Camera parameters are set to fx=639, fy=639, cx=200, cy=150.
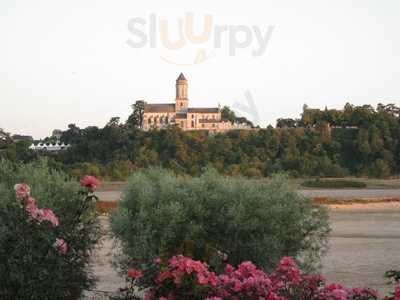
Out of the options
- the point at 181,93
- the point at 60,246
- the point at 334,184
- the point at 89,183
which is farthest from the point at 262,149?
the point at 60,246

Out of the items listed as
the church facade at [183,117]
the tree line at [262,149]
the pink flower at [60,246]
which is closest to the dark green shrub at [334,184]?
the tree line at [262,149]

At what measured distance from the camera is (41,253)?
6.59 meters

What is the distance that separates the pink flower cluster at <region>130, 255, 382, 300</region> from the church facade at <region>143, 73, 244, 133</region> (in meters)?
104

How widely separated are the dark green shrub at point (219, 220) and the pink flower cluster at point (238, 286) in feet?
7.92

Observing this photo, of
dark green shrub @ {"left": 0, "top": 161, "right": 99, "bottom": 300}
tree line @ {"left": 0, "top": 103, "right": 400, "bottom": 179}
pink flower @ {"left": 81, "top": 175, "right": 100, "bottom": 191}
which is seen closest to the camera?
dark green shrub @ {"left": 0, "top": 161, "right": 99, "bottom": 300}

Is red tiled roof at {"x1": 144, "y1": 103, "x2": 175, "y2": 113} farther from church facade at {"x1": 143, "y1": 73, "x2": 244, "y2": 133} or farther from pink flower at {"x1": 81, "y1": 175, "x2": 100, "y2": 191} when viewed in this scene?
pink flower at {"x1": 81, "y1": 175, "x2": 100, "y2": 191}

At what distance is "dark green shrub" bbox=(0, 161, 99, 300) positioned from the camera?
256 inches

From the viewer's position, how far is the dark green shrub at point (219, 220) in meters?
8.87

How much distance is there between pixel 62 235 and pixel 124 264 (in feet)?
6.74

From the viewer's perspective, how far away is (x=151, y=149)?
82812 millimetres

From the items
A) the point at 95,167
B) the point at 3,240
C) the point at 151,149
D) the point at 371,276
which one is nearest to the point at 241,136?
the point at 151,149

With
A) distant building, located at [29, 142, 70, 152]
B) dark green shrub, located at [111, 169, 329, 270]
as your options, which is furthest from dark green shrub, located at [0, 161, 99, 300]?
distant building, located at [29, 142, 70, 152]

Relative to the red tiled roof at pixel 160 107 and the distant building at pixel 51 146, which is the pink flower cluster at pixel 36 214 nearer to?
the distant building at pixel 51 146

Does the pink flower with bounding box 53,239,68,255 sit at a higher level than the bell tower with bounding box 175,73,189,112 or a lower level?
lower
